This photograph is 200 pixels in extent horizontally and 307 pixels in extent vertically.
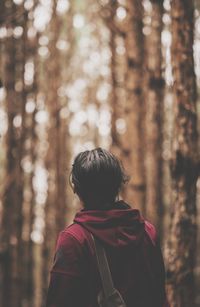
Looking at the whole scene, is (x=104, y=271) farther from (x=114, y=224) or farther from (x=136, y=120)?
(x=136, y=120)

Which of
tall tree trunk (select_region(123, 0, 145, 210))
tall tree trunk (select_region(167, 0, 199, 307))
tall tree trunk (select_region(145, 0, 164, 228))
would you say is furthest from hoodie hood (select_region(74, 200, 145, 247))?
tall tree trunk (select_region(145, 0, 164, 228))

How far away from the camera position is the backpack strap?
8.61 feet

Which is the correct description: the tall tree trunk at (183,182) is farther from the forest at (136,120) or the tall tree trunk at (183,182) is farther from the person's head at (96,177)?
the person's head at (96,177)

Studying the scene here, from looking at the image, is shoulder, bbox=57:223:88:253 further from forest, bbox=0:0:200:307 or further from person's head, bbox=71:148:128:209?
forest, bbox=0:0:200:307

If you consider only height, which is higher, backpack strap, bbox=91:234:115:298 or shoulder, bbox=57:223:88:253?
shoulder, bbox=57:223:88:253

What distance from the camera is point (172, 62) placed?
4816 millimetres

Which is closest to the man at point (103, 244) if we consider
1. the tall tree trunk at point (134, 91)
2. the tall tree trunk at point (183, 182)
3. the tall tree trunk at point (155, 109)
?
the tall tree trunk at point (183, 182)

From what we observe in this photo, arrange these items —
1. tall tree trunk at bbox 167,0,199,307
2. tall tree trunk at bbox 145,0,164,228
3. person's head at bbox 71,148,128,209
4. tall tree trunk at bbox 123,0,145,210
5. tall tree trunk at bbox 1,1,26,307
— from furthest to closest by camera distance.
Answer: tall tree trunk at bbox 1,1,26,307
tall tree trunk at bbox 145,0,164,228
tall tree trunk at bbox 123,0,145,210
tall tree trunk at bbox 167,0,199,307
person's head at bbox 71,148,128,209

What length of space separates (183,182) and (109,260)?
2.09 m

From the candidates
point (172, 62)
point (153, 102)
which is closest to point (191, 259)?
point (172, 62)

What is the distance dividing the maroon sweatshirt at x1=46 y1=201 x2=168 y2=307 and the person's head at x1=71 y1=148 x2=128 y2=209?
0.06m

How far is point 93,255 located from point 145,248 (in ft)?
1.07

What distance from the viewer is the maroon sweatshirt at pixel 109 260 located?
2.61 metres

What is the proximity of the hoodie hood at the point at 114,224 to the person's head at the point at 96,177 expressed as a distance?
0.18 feet
